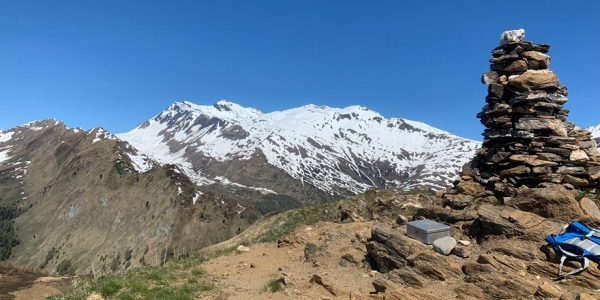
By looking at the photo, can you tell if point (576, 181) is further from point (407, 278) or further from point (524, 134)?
point (407, 278)

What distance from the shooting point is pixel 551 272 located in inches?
468

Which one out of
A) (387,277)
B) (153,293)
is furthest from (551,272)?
(153,293)

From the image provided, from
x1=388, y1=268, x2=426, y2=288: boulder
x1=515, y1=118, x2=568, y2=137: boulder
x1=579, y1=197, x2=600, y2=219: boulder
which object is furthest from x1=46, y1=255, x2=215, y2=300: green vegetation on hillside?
x1=515, y1=118, x2=568, y2=137: boulder

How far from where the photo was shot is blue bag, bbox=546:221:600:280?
11500mm

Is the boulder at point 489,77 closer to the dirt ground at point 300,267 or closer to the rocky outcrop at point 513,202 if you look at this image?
the rocky outcrop at point 513,202

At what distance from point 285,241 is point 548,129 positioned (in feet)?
48.7

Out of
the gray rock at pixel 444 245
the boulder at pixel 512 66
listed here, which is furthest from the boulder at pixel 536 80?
the gray rock at pixel 444 245

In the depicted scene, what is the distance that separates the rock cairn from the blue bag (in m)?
5.14

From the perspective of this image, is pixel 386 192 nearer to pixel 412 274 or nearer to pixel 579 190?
pixel 579 190

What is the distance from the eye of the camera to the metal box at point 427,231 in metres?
15.0

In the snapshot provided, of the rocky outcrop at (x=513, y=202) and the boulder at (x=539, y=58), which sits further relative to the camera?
the boulder at (x=539, y=58)

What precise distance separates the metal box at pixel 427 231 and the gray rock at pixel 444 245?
29cm

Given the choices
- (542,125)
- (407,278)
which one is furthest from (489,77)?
(407,278)

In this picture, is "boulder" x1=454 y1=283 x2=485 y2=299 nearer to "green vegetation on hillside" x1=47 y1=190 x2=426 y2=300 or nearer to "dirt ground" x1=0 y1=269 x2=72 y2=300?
"green vegetation on hillside" x1=47 y1=190 x2=426 y2=300
